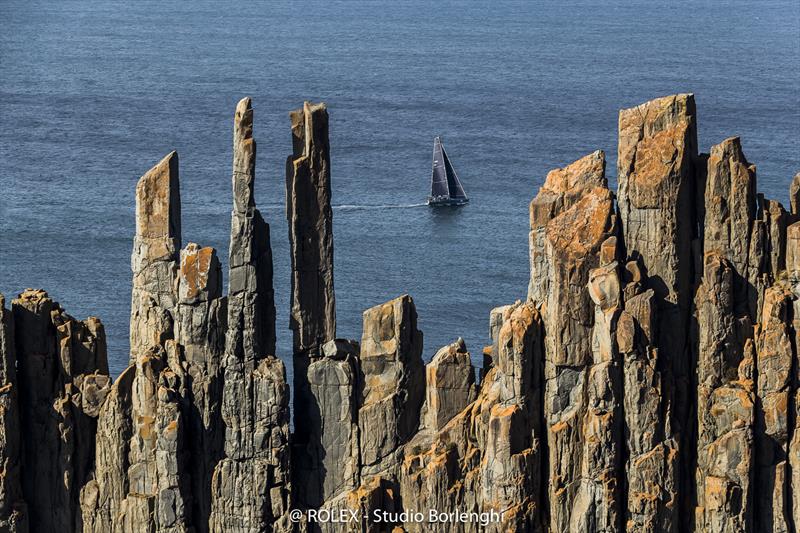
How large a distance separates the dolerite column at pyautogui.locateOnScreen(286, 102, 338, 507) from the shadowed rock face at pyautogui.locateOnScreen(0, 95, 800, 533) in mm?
91

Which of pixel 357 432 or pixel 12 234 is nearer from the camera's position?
pixel 357 432

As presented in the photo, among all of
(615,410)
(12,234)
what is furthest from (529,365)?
(12,234)

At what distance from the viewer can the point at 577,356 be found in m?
91.5

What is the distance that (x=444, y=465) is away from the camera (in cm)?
9350

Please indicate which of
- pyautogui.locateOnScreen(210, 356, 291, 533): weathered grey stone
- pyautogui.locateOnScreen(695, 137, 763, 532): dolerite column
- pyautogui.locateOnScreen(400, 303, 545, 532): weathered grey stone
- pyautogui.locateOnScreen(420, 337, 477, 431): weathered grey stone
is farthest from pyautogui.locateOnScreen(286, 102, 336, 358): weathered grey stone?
pyautogui.locateOnScreen(695, 137, 763, 532): dolerite column

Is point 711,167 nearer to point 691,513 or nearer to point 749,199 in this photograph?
point 749,199

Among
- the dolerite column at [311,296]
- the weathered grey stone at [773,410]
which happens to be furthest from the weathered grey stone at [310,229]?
the weathered grey stone at [773,410]

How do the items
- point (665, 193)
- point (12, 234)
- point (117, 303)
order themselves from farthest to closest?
point (12, 234), point (117, 303), point (665, 193)

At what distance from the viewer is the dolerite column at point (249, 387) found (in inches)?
3659

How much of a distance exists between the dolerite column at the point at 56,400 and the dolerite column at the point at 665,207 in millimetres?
22555

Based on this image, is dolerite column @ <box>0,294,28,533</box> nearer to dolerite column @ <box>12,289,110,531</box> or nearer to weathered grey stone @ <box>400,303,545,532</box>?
dolerite column @ <box>12,289,110,531</box>

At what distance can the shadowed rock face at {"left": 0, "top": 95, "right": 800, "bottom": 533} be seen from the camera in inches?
3602

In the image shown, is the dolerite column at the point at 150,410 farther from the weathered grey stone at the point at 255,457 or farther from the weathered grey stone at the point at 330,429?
the weathered grey stone at the point at 330,429

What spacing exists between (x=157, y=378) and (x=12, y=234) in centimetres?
9446
